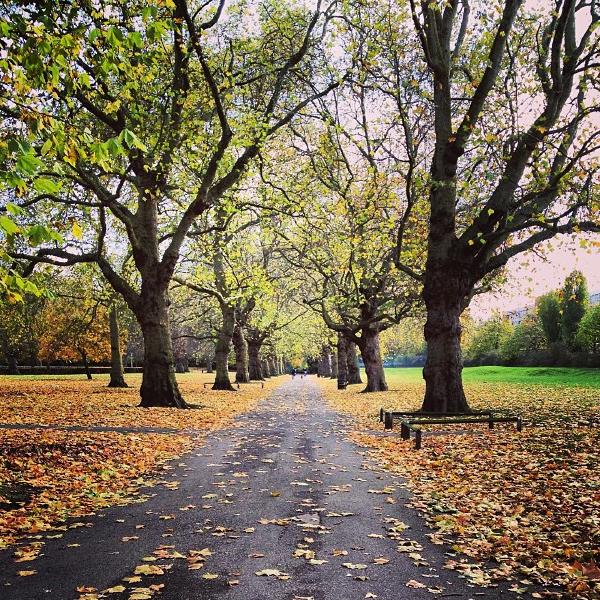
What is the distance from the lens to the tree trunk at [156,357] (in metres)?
18.1

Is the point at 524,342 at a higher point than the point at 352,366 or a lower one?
higher

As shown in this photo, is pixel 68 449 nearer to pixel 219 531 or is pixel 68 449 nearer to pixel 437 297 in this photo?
pixel 219 531

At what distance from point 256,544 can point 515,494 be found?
3848 mm

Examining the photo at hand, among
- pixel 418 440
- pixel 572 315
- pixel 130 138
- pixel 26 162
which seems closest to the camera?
pixel 26 162

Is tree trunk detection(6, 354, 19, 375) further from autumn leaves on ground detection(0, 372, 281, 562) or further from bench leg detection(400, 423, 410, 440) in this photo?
bench leg detection(400, 423, 410, 440)

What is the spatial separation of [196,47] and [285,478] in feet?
35.9

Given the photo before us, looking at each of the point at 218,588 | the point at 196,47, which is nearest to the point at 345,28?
the point at 196,47

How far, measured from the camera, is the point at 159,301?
18.3 m

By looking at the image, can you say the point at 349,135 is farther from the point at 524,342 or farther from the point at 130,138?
the point at 524,342

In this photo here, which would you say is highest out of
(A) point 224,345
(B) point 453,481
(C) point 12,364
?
(A) point 224,345

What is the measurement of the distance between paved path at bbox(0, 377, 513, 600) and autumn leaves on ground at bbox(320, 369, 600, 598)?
0.46 meters

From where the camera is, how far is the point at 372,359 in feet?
100

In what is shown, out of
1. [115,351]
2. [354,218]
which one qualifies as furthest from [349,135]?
[115,351]

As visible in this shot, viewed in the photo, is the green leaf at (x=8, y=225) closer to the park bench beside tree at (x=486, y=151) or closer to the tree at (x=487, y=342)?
the park bench beside tree at (x=486, y=151)
